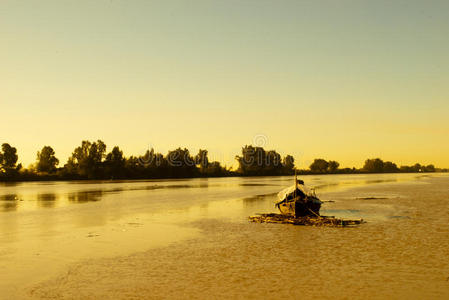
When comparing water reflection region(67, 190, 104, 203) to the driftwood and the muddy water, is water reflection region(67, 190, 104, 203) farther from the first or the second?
the driftwood

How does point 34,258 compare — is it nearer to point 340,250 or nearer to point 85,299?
point 85,299

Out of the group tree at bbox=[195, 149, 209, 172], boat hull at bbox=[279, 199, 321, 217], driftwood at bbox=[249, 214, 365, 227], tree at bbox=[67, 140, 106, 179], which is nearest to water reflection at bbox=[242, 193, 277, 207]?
boat hull at bbox=[279, 199, 321, 217]

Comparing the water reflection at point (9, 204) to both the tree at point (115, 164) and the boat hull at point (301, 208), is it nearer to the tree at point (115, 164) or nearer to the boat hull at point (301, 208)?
the boat hull at point (301, 208)

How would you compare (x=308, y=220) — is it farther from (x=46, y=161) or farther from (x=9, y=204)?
(x=46, y=161)

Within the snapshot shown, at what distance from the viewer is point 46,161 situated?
154750 mm

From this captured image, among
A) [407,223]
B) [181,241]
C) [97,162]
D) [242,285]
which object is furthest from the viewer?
[97,162]

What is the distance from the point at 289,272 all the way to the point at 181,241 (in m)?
8.13

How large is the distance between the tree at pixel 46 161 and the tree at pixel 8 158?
42.0ft

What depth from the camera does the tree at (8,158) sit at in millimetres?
138250

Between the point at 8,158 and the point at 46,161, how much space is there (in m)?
17.0

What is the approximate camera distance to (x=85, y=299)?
1195 centimetres

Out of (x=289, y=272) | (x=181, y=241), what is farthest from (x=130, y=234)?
(x=289, y=272)

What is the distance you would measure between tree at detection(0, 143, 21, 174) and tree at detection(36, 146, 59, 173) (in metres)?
12.8

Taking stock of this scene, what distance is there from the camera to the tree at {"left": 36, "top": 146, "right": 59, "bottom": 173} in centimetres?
15288
